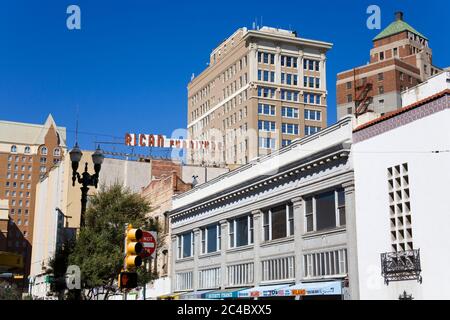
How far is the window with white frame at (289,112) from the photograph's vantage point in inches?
4835

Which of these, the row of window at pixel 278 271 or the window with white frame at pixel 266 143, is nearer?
the row of window at pixel 278 271

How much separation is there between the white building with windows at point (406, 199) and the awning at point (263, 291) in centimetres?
735

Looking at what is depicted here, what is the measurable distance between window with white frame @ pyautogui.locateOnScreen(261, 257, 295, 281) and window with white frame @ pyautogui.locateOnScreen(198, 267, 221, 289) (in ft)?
24.2

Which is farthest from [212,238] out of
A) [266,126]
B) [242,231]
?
[266,126]

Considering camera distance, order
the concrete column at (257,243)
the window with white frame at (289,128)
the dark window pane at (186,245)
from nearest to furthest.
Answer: the concrete column at (257,243)
the dark window pane at (186,245)
the window with white frame at (289,128)

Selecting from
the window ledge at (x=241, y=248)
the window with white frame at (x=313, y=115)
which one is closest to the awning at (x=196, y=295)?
the window ledge at (x=241, y=248)

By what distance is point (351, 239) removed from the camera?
33.0 m

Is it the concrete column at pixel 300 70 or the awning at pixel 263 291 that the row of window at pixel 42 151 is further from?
the awning at pixel 263 291

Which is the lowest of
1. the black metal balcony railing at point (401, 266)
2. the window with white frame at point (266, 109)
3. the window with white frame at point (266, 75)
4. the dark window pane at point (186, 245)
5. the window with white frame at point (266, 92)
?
the black metal balcony railing at point (401, 266)

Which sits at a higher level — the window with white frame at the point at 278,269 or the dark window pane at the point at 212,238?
the dark window pane at the point at 212,238

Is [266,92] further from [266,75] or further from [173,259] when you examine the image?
[173,259]

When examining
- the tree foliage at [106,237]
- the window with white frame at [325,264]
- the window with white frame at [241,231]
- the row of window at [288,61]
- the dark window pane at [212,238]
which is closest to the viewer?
the window with white frame at [325,264]

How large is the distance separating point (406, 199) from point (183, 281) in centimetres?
2925

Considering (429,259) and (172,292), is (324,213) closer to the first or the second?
(429,259)
